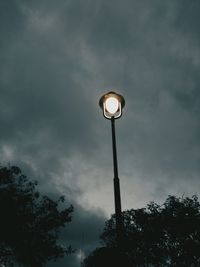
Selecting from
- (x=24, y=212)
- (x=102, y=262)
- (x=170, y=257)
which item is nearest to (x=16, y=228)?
(x=24, y=212)

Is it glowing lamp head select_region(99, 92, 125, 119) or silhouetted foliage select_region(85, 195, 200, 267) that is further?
silhouetted foliage select_region(85, 195, 200, 267)

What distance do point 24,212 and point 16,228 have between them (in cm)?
219

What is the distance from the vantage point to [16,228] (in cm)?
3594

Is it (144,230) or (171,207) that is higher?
(171,207)

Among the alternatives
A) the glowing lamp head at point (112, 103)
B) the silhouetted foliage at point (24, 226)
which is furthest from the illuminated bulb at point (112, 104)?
the silhouetted foliage at point (24, 226)

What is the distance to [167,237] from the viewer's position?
48000 mm

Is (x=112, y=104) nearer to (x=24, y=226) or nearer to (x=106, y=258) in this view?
(x=106, y=258)

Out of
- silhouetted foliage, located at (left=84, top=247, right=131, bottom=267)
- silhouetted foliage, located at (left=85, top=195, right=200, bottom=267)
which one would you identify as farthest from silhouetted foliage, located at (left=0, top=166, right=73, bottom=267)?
silhouetted foliage, located at (left=84, top=247, right=131, bottom=267)

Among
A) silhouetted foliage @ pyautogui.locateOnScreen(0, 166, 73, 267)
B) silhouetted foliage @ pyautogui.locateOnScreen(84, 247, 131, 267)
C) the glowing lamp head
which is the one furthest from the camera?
silhouetted foliage @ pyautogui.locateOnScreen(0, 166, 73, 267)

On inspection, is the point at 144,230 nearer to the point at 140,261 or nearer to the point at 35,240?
the point at 140,261

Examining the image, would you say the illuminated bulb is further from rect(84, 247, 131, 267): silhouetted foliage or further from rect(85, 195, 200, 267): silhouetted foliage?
rect(85, 195, 200, 267): silhouetted foliage

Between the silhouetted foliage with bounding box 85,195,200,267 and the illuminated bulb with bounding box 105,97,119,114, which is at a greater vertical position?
the silhouetted foliage with bounding box 85,195,200,267

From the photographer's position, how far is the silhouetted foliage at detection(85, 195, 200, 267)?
4616 cm

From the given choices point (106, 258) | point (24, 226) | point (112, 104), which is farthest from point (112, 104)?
point (24, 226)
